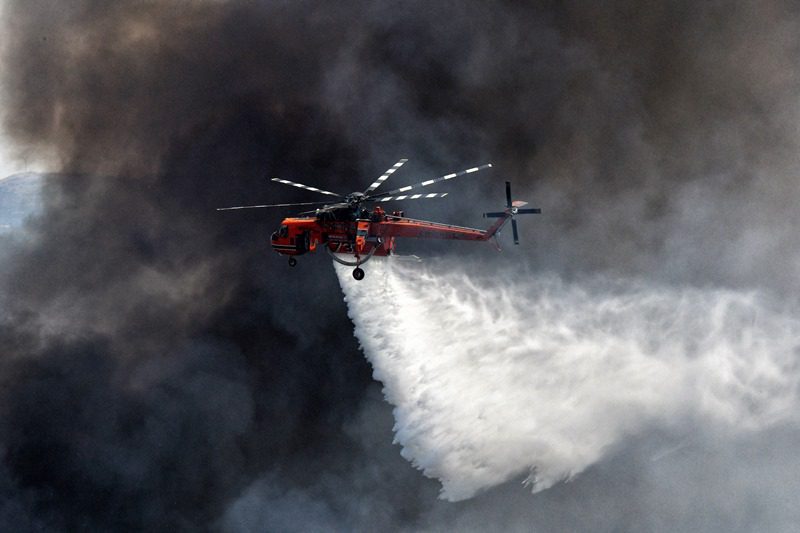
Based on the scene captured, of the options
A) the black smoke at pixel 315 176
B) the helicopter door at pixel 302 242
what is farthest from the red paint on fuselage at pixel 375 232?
the black smoke at pixel 315 176

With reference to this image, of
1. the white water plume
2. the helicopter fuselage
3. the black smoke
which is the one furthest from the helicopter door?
the black smoke

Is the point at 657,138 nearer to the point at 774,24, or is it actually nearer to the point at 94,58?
the point at 774,24

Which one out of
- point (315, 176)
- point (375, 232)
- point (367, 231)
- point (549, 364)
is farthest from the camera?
point (315, 176)

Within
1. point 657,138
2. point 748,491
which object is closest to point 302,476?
point 748,491

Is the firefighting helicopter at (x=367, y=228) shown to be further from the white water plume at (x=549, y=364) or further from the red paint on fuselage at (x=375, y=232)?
the white water plume at (x=549, y=364)

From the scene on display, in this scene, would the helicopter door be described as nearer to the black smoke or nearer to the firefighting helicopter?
the firefighting helicopter

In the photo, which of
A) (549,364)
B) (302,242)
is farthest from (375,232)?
(549,364)

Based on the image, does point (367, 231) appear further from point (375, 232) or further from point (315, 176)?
point (315, 176)
